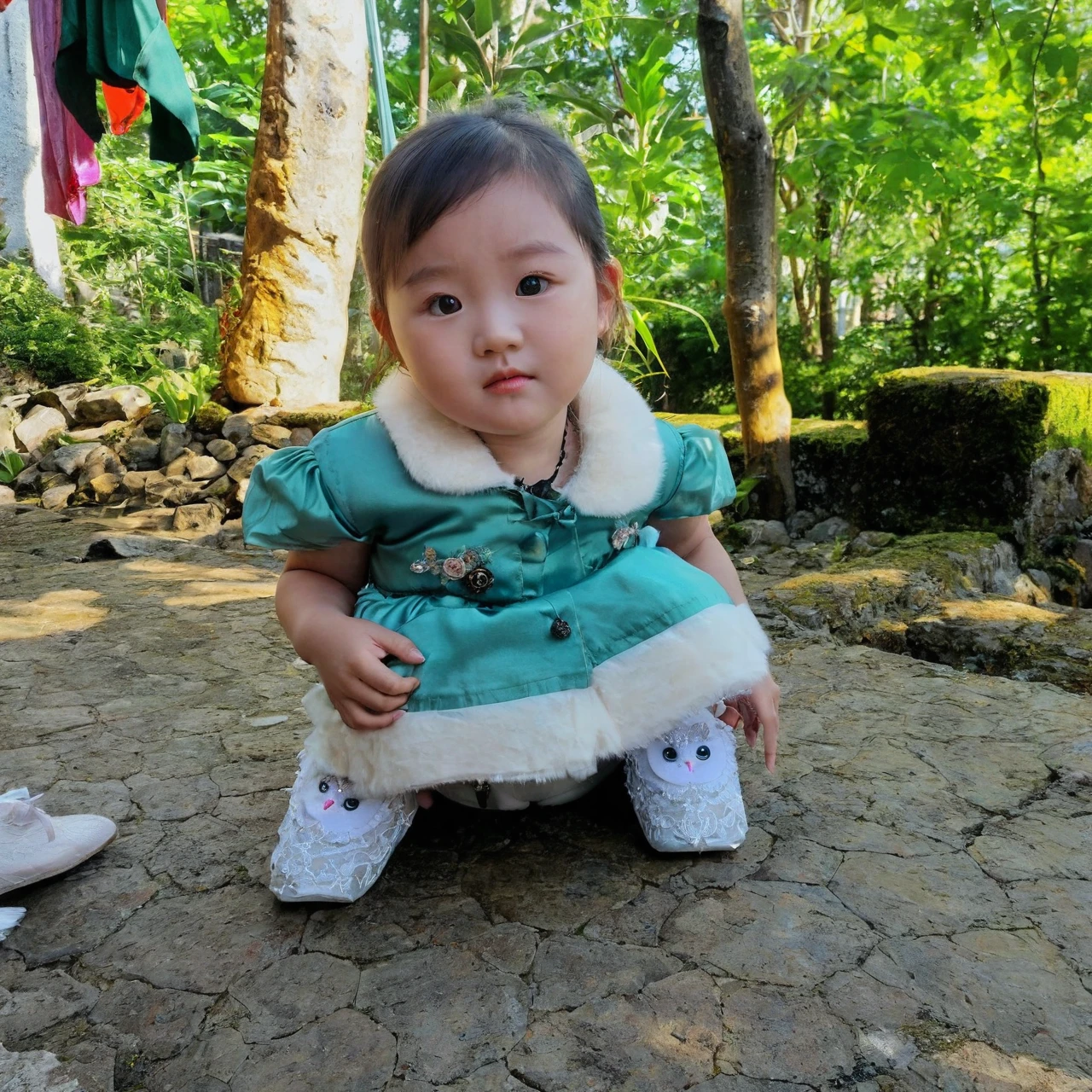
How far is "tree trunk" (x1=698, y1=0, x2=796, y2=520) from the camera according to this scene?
3576mm

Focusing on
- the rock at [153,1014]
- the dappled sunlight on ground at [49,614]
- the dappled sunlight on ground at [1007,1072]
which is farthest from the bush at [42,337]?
the dappled sunlight on ground at [1007,1072]

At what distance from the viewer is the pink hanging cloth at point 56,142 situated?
508cm

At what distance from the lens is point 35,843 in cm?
126

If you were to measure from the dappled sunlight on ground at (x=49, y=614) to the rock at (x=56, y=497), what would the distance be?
2.22 meters

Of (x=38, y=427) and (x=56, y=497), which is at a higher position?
(x=38, y=427)

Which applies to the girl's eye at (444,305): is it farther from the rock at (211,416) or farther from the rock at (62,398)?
the rock at (62,398)

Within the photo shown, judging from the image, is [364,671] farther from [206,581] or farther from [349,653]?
[206,581]

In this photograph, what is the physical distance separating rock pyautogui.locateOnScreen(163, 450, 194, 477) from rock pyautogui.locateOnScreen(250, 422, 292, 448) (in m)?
0.41

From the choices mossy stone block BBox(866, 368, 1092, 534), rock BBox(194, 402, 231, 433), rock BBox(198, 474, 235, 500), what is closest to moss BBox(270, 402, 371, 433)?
rock BBox(194, 402, 231, 433)

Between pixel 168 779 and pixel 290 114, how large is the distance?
4.56m

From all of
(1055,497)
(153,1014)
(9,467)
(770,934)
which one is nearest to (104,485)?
(9,467)

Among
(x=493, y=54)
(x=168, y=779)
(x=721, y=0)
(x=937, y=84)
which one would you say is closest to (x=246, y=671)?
(x=168, y=779)

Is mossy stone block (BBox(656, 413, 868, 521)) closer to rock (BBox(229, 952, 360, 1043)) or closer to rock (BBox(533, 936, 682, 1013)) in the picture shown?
rock (BBox(533, 936, 682, 1013))

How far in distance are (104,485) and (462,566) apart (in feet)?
14.7
